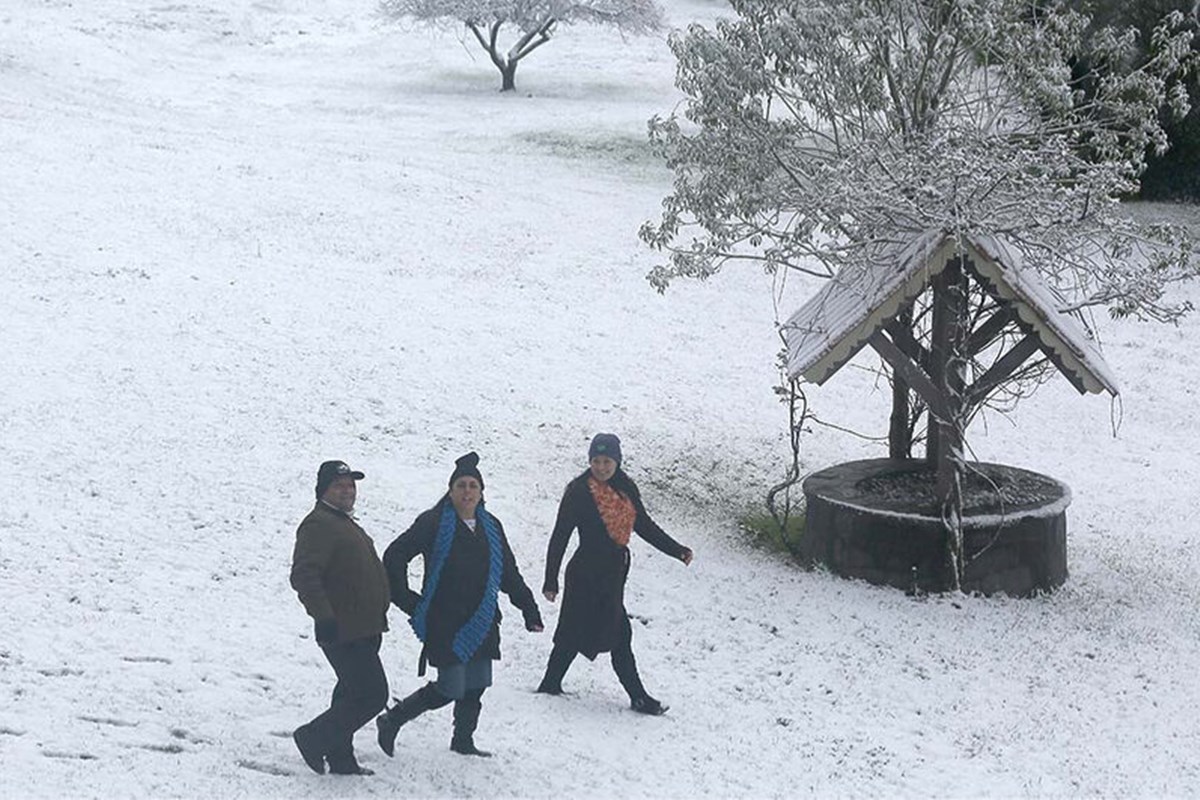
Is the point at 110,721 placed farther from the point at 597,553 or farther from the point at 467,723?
the point at 597,553

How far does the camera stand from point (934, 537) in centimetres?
1450

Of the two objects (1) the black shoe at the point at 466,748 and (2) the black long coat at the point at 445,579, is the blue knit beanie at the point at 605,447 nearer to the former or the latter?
(2) the black long coat at the point at 445,579

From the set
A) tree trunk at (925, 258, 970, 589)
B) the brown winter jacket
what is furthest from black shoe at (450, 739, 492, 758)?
tree trunk at (925, 258, 970, 589)

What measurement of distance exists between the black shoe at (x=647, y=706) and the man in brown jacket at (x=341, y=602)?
97.1 inches

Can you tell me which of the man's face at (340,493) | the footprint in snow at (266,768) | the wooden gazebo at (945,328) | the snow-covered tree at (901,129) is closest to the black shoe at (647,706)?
the footprint in snow at (266,768)

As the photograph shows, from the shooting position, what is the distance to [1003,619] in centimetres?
1394

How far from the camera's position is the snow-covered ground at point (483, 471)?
1027 cm

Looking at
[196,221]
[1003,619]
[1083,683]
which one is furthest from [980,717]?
[196,221]

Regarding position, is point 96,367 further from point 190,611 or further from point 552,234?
point 552,234

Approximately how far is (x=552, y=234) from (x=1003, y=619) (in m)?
17.1

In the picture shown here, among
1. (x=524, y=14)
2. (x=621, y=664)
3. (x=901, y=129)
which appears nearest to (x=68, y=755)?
(x=621, y=664)

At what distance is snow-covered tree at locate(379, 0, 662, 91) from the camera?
45.6 metres

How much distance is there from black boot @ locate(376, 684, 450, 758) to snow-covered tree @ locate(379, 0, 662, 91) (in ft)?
125

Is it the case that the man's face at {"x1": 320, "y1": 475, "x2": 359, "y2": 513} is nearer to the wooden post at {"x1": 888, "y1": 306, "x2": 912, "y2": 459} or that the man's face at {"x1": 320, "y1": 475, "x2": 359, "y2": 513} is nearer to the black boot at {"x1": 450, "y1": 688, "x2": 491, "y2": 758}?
the black boot at {"x1": 450, "y1": 688, "x2": 491, "y2": 758}
